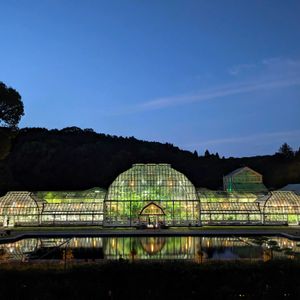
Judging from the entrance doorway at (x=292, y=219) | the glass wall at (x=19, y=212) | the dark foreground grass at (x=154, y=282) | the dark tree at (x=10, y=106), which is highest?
the dark tree at (x=10, y=106)

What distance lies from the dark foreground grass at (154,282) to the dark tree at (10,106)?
29495 mm

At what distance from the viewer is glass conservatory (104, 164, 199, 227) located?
203ft

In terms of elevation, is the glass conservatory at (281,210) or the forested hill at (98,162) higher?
the forested hill at (98,162)

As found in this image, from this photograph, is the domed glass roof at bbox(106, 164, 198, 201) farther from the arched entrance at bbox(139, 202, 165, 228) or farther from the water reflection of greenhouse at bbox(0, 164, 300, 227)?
the arched entrance at bbox(139, 202, 165, 228)

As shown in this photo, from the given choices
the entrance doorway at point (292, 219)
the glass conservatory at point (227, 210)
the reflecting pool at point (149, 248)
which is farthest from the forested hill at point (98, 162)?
the entrance doorway at point (292, 219)

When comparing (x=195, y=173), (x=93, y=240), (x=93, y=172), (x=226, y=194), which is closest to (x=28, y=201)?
(x=93, y=240)

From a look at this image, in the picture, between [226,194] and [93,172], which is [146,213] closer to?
[226,194]

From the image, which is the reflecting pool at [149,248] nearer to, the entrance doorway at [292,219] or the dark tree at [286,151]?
the entrance doorway at [292,219]

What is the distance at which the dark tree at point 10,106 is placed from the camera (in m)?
46.6

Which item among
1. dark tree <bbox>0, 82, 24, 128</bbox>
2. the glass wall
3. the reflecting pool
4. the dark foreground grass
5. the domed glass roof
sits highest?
dark tree <bbox>0, 82, 24, 128</bbox>

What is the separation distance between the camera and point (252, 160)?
138625 mm

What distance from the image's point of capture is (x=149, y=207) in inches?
2443

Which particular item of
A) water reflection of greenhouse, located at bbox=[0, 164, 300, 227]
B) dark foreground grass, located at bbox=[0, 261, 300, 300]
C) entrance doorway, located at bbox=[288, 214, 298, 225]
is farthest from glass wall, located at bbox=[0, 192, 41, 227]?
dark foreground grass, located at bbox=[0, 261, 300, 300]

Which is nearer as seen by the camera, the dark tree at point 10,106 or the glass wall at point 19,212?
the dark tree at point 10,106
